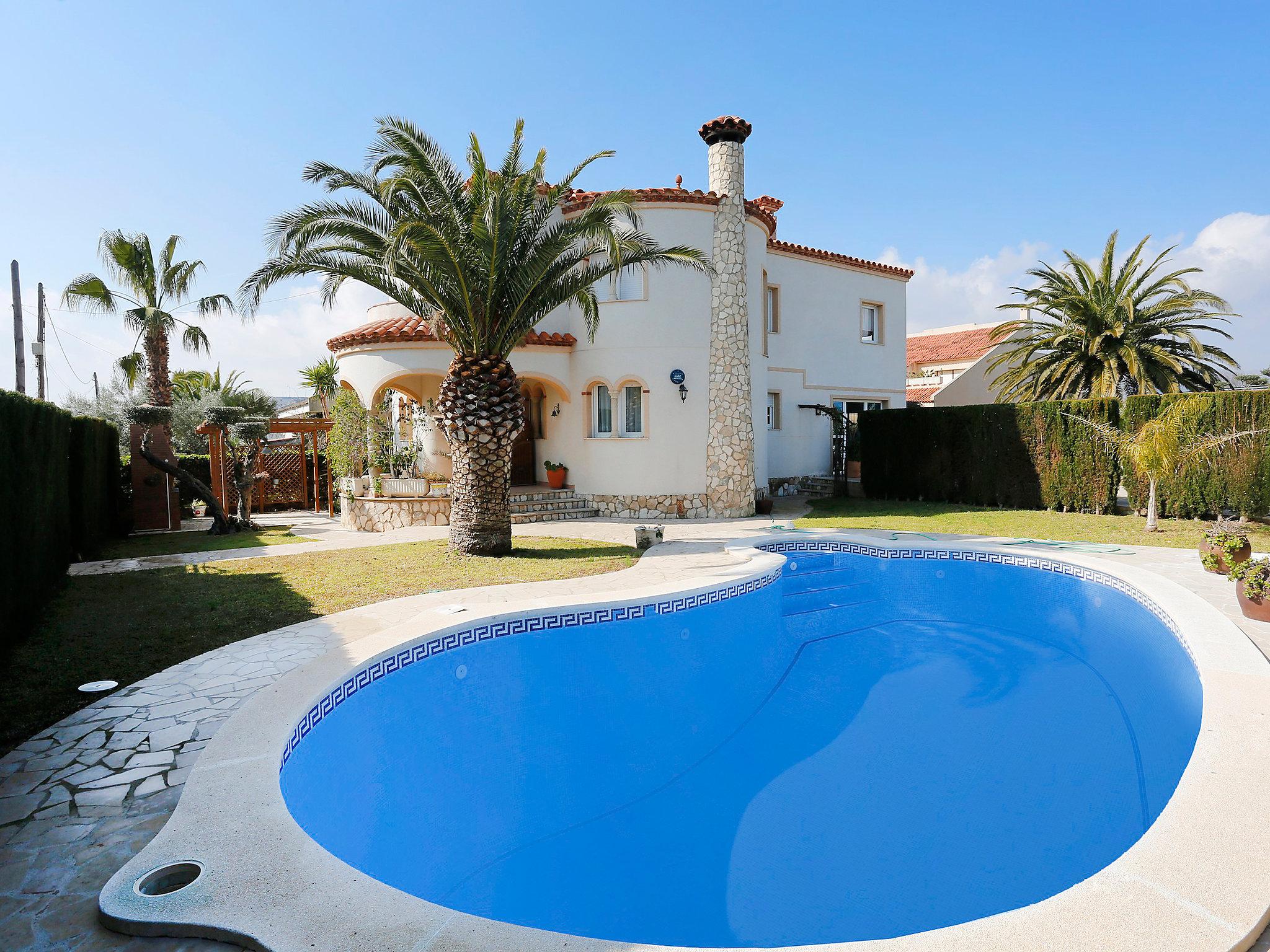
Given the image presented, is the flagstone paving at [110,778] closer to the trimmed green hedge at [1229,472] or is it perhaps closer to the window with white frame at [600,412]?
the trimmed green hedge at [1229,472]

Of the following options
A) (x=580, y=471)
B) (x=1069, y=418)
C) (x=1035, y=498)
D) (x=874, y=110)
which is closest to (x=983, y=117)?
(x=874, y=110)

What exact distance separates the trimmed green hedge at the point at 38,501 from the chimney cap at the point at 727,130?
1583 centimetres

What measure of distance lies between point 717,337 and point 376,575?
36.9 ft

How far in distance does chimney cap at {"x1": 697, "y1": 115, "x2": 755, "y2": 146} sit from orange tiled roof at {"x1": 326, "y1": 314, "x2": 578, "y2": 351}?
6.62 meters

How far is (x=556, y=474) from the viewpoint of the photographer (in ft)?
65.2

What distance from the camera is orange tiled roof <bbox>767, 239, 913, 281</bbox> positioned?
2267 cm

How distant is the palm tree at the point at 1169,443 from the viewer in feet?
48.7

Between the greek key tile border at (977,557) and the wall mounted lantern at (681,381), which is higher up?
the wall mounted lantern at (681,381)

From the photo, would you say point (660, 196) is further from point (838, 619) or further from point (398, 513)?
point (838, 619)

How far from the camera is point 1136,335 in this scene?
23.8 meters

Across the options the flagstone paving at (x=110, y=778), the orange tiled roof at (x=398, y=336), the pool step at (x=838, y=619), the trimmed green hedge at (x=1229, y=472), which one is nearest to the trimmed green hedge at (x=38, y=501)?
the flagstone paving at (x=110, y=778)

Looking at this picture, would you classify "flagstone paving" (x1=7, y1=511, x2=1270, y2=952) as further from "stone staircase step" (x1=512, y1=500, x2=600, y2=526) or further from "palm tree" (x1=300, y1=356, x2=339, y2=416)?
"palm tree" (x1=300, y1=356, x2=339, y2=416)

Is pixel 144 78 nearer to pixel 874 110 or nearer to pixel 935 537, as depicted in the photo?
pixel 874 110

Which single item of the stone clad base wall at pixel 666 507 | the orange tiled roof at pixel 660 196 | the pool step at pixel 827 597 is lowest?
the pool step at pixel 827 597
